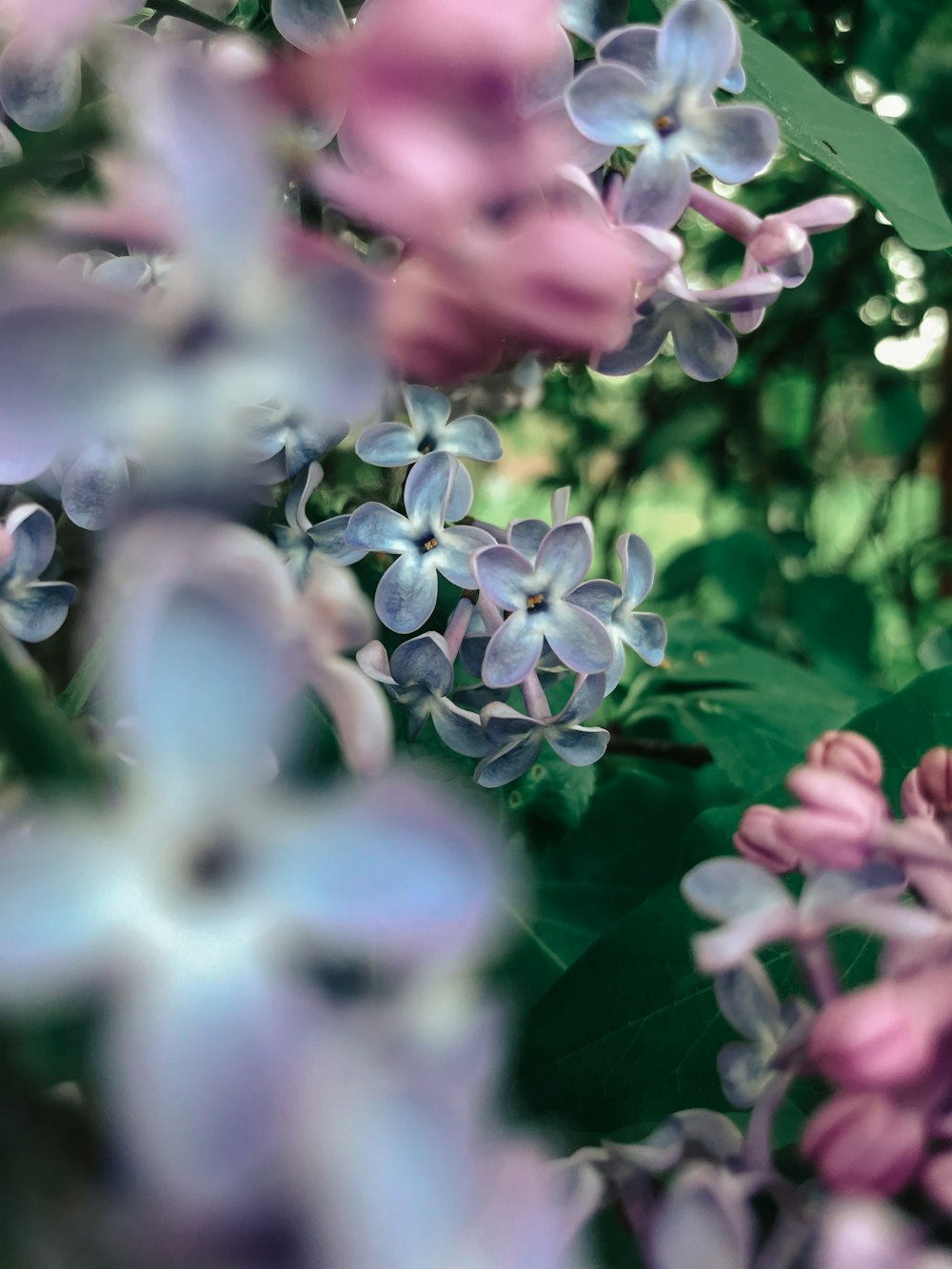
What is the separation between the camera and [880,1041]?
14 centimetres

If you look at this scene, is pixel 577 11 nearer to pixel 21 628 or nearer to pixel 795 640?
pixel 21 628

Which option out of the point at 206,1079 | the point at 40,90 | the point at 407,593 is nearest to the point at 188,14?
the point at 40,90

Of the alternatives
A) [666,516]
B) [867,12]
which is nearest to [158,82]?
[867,12]

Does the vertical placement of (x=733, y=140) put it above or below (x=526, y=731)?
above

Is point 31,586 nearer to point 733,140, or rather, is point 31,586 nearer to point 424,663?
point 424,663

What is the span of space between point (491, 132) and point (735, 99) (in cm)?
26

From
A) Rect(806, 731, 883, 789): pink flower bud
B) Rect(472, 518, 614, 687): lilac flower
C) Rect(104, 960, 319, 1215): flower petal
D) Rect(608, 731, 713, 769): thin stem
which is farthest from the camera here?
Rect(608, 731, 713, 769): thin stem

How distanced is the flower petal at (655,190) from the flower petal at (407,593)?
0.11m

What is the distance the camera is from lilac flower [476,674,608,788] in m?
0.30

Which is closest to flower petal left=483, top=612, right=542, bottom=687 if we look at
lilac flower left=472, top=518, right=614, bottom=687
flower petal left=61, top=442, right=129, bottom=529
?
lilac flower left=472, top=518, right=614, bottom=687

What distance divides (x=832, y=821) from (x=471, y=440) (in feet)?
0.58

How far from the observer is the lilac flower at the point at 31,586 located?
0.28 metres

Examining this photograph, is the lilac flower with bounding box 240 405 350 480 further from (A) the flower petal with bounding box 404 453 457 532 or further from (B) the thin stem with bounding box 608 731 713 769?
(B) the thin stem with bounding box 608 731 713 769

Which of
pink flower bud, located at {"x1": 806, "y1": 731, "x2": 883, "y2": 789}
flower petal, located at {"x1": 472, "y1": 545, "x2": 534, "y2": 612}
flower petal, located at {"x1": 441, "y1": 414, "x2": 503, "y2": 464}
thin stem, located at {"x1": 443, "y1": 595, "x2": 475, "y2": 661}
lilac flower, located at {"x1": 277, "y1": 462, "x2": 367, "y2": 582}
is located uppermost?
pink flower bud, located at {"x1": 806, "y1": 731, "x2": 883, "y2": 789}
